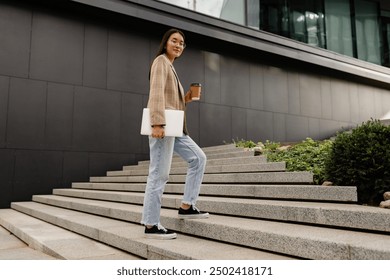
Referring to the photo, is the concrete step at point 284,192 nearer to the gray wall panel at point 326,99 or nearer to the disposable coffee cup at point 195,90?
the disposable coffee cup at point 195,90

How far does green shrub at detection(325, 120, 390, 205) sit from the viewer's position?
3.65m

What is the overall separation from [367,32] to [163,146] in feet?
57.4

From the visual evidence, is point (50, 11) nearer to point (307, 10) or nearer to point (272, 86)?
point (272, 86)

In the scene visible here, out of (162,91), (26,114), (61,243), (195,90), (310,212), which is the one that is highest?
(26,114)

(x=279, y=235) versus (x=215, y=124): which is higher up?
(x=215, y=124)

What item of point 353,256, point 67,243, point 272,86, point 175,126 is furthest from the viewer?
point 272,86

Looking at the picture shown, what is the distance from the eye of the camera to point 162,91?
3438 mm

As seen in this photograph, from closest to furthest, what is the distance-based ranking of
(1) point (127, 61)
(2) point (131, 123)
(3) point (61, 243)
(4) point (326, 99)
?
(3) point (61, 243) → (2) point (131, 123) → (1) point (127, 61) → (4) point (326, 99)

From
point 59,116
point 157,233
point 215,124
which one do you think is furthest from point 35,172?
point 157,233

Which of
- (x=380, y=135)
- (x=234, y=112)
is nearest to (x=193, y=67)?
(x=234, y=112)

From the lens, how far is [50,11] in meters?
9.91

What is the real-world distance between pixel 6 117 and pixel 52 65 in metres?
1.87

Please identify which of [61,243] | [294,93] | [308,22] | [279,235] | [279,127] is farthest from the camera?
[308,22]

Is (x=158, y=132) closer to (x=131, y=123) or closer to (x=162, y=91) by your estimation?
(x=162, y=91)
